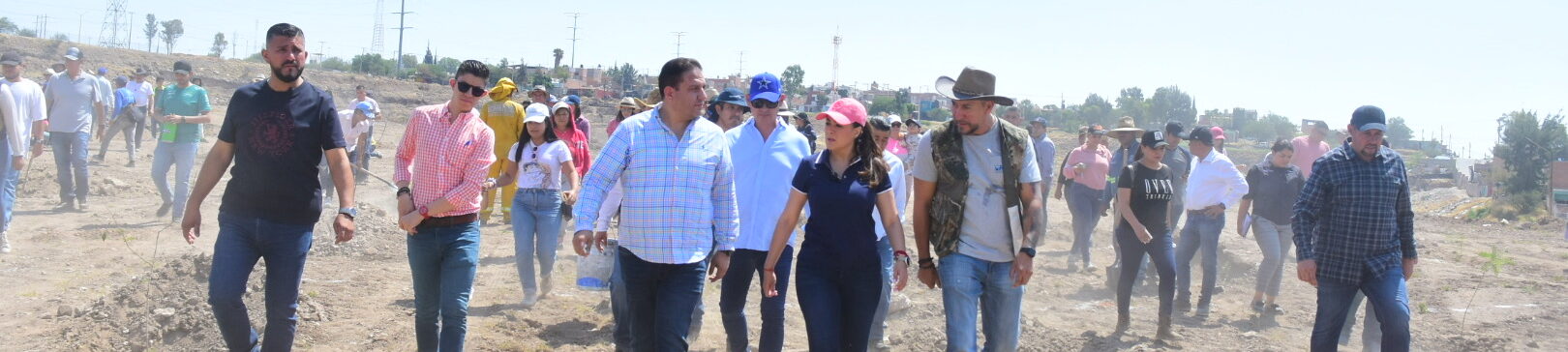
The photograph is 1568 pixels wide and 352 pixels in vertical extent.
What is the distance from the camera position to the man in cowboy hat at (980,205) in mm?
4699

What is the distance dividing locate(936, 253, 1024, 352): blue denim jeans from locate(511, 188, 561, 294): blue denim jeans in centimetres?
351

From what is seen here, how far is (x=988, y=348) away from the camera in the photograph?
4.91m

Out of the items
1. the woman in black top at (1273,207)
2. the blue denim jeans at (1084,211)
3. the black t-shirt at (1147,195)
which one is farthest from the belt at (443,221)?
the blue denim jeans at (1084,211)

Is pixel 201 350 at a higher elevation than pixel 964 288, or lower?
lower

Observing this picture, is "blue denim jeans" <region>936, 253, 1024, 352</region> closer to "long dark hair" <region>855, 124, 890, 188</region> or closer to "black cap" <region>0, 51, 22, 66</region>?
"long dark hair" <region>855, 124, 890, 188</region>

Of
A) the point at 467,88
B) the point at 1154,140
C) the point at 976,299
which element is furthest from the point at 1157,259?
the point at 467,88

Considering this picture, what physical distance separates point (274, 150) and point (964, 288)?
2.95 m

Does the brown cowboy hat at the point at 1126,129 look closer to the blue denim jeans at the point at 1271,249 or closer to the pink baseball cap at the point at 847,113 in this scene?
the blue denim jeans at the point at 1271,249

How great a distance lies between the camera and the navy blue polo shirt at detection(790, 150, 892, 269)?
4715 mm

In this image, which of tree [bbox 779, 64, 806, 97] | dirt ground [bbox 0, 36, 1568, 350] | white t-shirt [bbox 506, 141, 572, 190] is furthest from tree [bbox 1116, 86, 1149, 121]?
white t-shirt [bbox 506, 141, 572, 190]

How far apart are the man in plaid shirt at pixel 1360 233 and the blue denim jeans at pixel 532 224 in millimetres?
4709

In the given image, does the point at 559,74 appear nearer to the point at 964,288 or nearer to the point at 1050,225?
the point at 1050,225

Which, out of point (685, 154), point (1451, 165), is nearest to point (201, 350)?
point (685, 154)

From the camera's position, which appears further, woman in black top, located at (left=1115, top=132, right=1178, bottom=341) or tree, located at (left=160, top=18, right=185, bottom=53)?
tree, located at (left=160, top=18, right=185, bottom=53)
